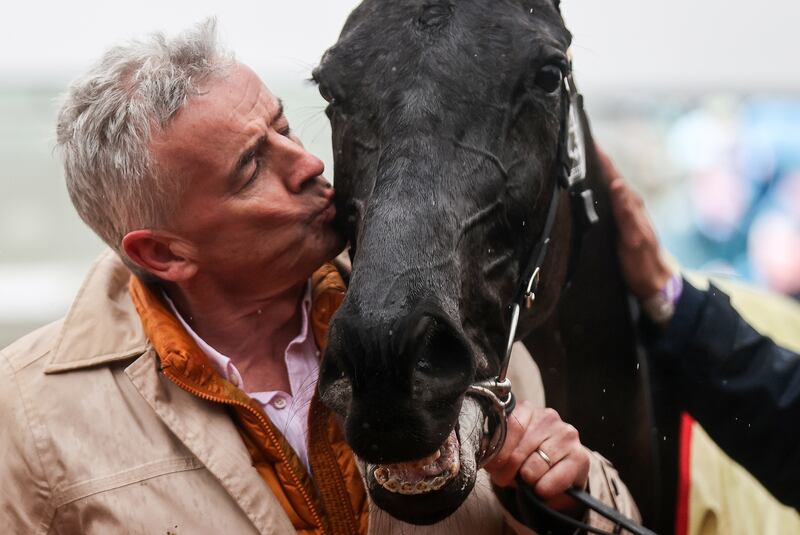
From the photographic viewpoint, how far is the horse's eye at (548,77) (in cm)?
204

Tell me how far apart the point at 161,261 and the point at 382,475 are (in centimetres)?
79

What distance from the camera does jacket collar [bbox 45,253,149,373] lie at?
218cm

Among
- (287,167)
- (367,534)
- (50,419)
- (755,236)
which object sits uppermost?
(287,167)

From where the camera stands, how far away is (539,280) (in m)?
2.19

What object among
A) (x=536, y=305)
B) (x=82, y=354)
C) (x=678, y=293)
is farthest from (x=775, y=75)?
(x=82, y=354)

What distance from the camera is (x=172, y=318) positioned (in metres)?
2.23

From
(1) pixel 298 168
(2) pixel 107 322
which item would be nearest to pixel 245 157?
(1) pixel 298 168

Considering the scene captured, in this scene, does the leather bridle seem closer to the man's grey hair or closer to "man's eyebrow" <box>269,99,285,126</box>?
"man's eyebrow" <box>269,99,285,126</box>

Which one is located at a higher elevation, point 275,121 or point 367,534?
point 275,121

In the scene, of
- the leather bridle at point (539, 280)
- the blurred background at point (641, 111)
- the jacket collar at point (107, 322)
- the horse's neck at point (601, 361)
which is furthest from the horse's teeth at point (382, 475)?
the blurred background at point (641, 111)

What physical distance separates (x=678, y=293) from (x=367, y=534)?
111 centimetres

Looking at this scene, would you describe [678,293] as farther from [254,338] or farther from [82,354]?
[82,354]

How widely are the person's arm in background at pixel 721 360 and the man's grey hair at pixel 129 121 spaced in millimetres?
1119

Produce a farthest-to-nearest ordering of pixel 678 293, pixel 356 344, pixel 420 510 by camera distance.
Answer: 1. pixel 678 293
2. pixel 420 510
3. pixel 356 344
